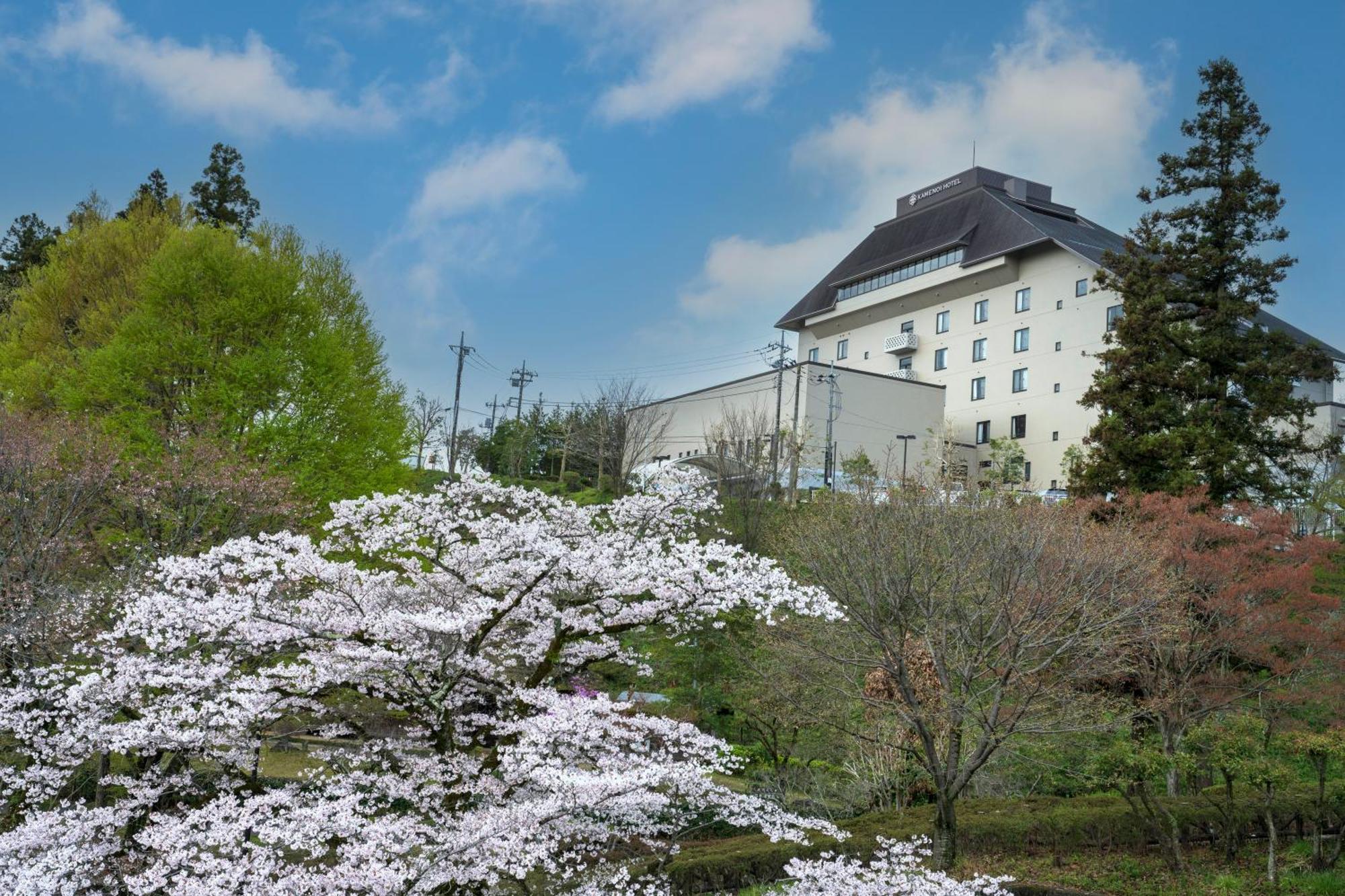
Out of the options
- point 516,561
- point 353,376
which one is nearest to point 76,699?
point 516,561

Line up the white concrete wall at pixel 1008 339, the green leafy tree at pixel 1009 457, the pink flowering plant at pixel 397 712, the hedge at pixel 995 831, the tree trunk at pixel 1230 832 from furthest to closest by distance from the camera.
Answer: the white concrete wall at pixel 1008 339
the green leafy tree at pixel 1009 457
the tree trunk at pixel 1230 832
the hedge at pixel 995 831
the pink flowering plant at pixel 397 712

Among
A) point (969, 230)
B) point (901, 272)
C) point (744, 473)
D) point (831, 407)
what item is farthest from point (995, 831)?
point (901, 272)

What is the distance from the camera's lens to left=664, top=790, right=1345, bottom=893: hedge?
11805mm

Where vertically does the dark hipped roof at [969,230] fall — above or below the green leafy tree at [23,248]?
above

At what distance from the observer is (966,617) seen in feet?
43.5

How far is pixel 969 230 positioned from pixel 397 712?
4065 centimetres

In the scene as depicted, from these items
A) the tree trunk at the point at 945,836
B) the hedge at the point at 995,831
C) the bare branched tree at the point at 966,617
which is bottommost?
the hedge at the point at 995,831

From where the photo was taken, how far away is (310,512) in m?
17.8

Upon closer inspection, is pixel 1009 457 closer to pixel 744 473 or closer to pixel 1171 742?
pixel 744 473

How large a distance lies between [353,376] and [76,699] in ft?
43.0

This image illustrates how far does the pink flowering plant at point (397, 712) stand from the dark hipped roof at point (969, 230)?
118 ft

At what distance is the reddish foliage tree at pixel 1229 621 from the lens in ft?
49.2

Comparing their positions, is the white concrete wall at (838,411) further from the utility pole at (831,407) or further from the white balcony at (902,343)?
the white balcony at (902,343)

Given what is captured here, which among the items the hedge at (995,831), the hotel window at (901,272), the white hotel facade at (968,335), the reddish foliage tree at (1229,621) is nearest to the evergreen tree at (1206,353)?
the reddish foliage tree at (1229,621)
